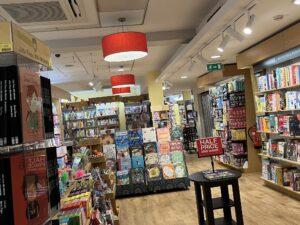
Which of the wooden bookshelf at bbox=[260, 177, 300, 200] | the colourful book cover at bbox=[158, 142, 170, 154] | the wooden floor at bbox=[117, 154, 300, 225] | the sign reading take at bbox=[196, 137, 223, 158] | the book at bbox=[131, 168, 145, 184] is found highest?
the sign reading take at bbox=[196, 137, 223, 158]

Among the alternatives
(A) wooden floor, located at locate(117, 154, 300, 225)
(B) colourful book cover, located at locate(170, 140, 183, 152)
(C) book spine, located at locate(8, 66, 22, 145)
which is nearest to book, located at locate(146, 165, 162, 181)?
(A) wooden floor, located at locate(117, 154, 300, 225)

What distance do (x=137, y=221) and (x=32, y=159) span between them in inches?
180

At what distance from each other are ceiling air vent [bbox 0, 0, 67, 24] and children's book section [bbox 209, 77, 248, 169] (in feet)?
18.6

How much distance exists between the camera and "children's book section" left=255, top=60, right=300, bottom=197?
5.61 meters

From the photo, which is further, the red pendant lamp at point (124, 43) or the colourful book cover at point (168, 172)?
the colourful book cover at point (168, 172)

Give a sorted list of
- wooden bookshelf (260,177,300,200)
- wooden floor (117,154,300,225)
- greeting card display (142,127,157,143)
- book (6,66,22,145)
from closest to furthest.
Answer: book (6,66,22,145) → wooden floor (117,154,300,225) → wooden bookshelf (260,177,300,200) → greeting card display (142,127,157,143)

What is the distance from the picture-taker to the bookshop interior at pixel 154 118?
1.41m

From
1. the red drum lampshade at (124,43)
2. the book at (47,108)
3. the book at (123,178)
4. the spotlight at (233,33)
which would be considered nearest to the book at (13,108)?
the book at (47,108)

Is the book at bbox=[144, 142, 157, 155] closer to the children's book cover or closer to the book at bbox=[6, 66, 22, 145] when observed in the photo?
the children's book cover

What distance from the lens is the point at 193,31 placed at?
6262 mm

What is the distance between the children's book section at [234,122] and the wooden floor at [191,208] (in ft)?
4.20

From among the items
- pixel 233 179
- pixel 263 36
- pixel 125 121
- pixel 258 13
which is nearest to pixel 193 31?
pixel 263 36

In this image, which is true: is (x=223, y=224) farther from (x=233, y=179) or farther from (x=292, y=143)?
(x=292, y=143)

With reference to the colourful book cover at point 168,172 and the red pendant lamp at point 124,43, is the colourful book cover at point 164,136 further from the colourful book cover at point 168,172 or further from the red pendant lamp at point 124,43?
the red pendant lamp at point 124,43
